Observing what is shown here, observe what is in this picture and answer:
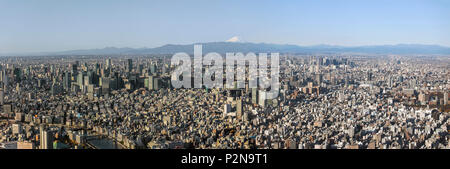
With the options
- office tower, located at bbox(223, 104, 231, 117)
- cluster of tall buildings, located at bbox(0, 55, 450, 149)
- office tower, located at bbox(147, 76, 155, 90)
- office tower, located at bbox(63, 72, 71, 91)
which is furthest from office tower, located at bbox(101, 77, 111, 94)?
office tower, located at bbox(223, 104, 231, 117)

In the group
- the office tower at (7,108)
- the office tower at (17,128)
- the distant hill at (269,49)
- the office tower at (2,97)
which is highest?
the distant hill at (269,49)

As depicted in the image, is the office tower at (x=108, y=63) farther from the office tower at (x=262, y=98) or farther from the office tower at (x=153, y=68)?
the office tower at (x=262, y=98)

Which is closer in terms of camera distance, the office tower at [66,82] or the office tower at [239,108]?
the office tower at [239,108]

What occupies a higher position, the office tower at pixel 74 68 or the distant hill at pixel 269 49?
the distant hill at pixel 269 49

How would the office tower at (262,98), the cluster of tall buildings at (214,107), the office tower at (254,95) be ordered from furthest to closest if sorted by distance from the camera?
the office tower at (254,95)
the office tower at (262,98)
the cluster of tall buildings at (214,107)

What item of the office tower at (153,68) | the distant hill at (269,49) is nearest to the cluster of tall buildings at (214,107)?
the office tower at (153,68)

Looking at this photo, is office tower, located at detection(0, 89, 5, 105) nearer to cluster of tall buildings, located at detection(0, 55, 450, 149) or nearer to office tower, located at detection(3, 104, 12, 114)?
cluster of tall buildings, located at detection(0, 55, 450, 149)

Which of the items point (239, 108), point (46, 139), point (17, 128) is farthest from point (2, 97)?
point (239, 108)

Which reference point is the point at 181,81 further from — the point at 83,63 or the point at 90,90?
the point at 83,63

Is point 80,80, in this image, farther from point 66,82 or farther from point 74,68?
point 74,68
